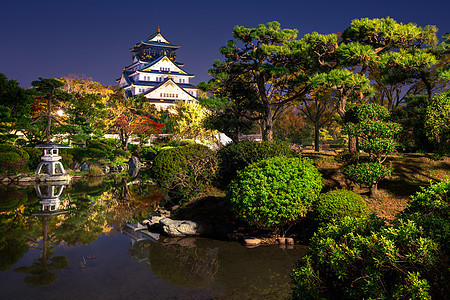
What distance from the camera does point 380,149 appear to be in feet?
36.0

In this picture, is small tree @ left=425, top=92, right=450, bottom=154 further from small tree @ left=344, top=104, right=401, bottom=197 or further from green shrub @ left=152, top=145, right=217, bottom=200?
green shrub @ left=152, top=145, right=217, bottom=200

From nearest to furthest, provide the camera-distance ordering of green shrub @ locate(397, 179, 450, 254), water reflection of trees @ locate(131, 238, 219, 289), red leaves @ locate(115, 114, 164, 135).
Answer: green shrub @ locate(397, 179, 450, 254), water reflection of trees @ locate(131, 238, 219, 289), red leaves @ locate(115, 114, 164, 135)

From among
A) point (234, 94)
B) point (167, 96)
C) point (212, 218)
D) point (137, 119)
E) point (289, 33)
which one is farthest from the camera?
point (167, 96)

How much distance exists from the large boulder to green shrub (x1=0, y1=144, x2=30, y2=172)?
1799 centimetres

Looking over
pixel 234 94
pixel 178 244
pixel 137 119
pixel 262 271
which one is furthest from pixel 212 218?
pixel 137 119

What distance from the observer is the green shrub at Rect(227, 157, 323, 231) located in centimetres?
899

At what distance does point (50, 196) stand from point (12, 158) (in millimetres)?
A: 8045

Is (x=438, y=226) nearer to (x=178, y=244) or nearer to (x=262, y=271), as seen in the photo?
(x=262, y=271)

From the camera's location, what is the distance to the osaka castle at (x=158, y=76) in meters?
68.4

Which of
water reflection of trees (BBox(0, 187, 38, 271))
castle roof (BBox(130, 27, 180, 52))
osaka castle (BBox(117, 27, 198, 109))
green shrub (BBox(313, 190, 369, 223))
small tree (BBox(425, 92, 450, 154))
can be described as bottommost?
water reflection of trees (BBox(0, 187, 38, 271))

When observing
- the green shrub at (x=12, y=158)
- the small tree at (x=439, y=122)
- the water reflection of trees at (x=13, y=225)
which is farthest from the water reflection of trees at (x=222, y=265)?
the green shrub at (x=12, y=158)

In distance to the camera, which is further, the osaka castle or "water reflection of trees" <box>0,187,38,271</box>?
the osaka castle

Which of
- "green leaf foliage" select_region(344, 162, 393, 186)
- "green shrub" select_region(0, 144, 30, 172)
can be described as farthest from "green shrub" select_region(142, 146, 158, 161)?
"green leaf foliage" select_region(344, 162, 393, 186)

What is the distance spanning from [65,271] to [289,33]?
1622cm
